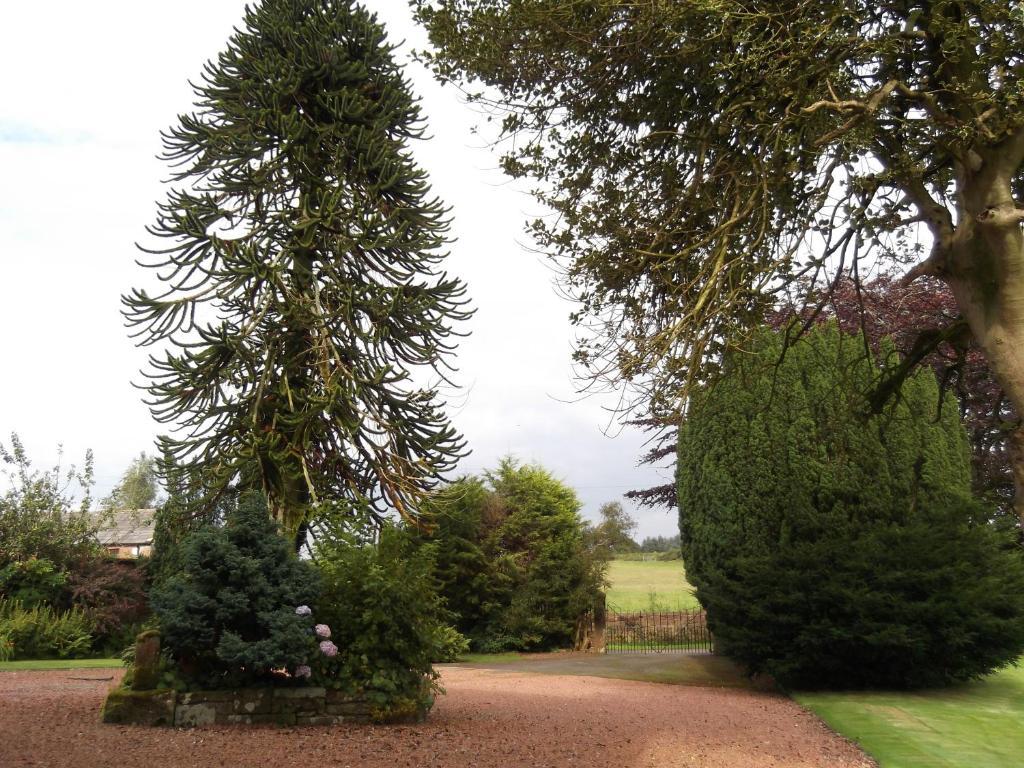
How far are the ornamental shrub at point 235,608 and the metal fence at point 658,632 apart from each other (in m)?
14.9

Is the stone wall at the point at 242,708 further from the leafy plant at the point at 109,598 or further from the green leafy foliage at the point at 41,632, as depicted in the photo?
the leafy plant at the point at 109,598

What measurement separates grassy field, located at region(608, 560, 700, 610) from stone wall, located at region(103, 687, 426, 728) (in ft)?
42.3

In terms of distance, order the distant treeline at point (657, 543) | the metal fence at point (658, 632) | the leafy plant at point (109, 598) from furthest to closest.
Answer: the distant treeline at point (657, 543)
the metal fence at point (658, 632)
the leafy plant at point (109, 598)

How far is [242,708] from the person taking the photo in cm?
736

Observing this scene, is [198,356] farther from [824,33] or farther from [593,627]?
[593,627]

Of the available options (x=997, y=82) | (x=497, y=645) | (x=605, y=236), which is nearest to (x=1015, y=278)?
(x=997, y=82)

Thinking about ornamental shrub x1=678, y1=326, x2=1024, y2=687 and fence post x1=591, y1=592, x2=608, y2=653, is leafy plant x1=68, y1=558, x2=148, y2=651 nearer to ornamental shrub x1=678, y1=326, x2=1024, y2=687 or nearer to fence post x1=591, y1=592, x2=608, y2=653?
fence post x1=591, y1=592, x2=608, y2=653

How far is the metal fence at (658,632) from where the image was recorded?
21.3 m

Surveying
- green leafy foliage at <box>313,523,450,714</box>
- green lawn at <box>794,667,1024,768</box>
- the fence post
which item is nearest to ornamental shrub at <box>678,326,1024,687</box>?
green lawn at <box>794,667,1024,768</box>

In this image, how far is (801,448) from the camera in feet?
42.0

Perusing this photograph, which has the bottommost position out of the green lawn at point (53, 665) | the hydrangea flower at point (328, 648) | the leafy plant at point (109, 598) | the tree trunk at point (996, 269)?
the green lawn at point (53, 665)

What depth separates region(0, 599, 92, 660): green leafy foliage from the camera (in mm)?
13946

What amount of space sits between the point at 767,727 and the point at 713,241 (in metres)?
5.29

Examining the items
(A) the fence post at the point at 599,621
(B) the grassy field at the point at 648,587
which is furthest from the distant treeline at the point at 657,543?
(A) the fence post at the point at 599,621
